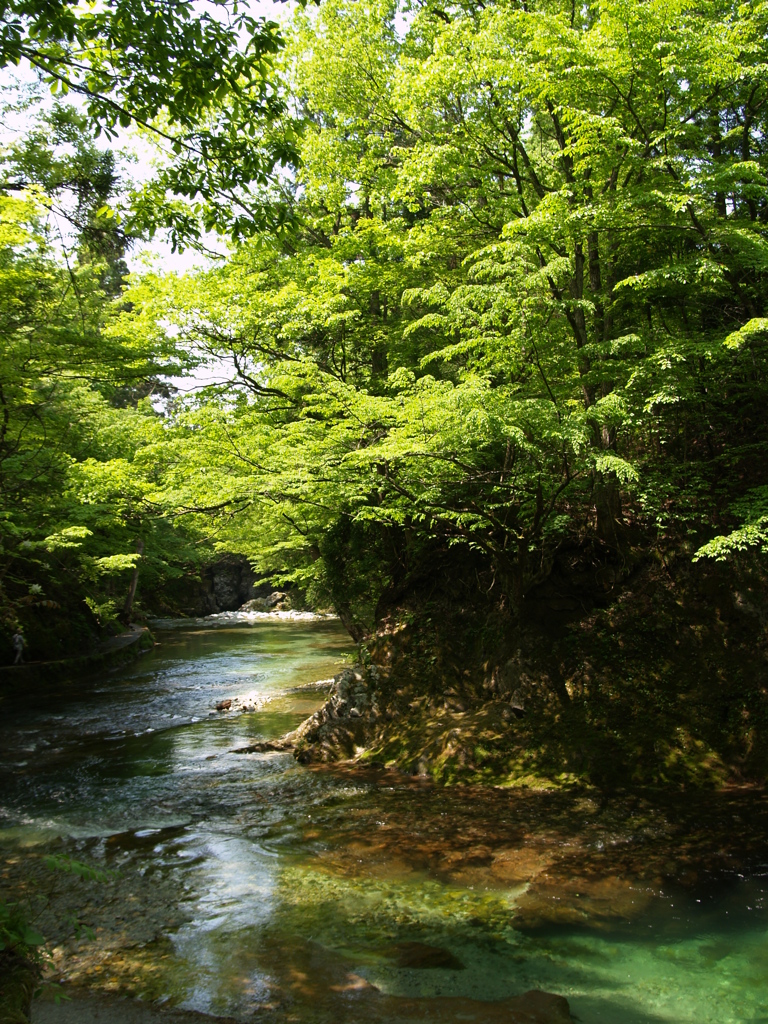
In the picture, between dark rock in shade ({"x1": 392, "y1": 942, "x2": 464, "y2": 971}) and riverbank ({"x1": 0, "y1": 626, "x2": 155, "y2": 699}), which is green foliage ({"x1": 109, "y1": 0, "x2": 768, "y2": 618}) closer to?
dark rock in shade ({"x1": 392, "y1": 942, "x2": 464, "y2": 971})

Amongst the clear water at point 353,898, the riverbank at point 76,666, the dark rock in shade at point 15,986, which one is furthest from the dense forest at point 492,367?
the riverbank at point 76,666

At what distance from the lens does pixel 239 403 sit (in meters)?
11.4

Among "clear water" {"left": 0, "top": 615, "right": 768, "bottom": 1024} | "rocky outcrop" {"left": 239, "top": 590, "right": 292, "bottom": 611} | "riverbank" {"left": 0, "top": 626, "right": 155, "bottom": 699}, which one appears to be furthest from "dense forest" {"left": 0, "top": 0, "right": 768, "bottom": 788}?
"rocky outcrop" {"left": 239, "top": 590, "right": 292, "bottom": 611}

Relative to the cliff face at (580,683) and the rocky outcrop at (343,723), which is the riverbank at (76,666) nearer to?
the rocky outcrop at (343,723)

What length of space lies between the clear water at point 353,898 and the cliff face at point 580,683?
2.61 feet

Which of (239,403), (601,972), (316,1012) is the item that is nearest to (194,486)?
(239,403)

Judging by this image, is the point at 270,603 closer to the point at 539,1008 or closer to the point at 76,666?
the point at 76,666

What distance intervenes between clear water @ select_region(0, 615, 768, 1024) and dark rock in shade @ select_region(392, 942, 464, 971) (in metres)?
0.04

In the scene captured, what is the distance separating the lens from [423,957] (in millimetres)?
4730

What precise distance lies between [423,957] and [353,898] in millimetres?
1050

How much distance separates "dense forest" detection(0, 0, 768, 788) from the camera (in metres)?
7.31

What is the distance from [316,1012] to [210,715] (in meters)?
10.2

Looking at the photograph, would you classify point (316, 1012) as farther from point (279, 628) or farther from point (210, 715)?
point (279, 628)

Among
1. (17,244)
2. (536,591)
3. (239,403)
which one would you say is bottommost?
(536,591)
